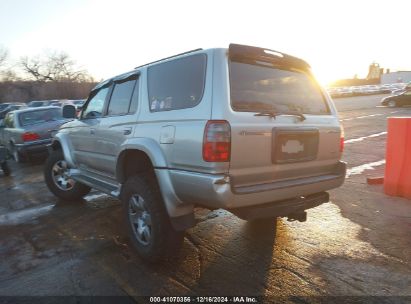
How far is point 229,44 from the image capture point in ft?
10.4

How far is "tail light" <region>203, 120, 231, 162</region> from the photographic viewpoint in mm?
2869

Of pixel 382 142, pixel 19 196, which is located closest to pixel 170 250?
pixel 19 196

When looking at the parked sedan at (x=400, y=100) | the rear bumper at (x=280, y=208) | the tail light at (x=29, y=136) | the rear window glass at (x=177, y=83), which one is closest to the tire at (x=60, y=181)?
the rear window glass at (x=177, y=83)

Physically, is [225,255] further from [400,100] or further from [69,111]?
[400,100]

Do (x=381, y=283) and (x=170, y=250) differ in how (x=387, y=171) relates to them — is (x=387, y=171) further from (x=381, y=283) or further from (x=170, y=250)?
(x=170, y=250)

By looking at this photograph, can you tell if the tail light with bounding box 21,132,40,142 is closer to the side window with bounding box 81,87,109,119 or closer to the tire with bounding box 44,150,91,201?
the tire with bounding box 44,150,91,201

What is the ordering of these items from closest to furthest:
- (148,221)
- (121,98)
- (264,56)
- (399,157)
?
(264,56)
(148,221)
(121,98)
(399,157)

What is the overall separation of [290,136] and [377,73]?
3422 inches

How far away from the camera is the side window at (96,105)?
484 centimetres

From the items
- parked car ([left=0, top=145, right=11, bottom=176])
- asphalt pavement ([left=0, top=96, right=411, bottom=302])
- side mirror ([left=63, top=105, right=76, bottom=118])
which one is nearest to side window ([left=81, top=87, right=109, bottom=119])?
side mirror ([left=63, top=105, right=76, bottom=118])

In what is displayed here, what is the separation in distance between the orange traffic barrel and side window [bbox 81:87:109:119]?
4259 millimetres

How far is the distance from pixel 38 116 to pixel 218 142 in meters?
8.84

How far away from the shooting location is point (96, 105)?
198 inches

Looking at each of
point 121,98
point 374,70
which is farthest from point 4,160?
point 374,70
